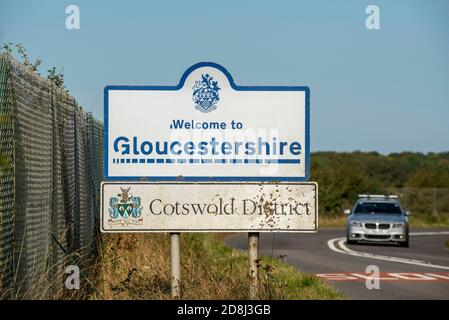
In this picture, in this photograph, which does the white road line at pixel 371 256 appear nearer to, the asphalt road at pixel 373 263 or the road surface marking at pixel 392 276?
the asphalt road at pixel 373 263

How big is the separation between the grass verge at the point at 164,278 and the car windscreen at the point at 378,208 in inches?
590

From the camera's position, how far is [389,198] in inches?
1235

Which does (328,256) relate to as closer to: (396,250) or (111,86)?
(396,250)

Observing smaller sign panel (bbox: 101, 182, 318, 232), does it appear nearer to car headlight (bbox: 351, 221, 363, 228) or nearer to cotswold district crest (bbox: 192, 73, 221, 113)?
cotswold district crest (bbox: 192, 73, 221, 113)

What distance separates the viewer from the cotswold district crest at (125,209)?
907 centimetres

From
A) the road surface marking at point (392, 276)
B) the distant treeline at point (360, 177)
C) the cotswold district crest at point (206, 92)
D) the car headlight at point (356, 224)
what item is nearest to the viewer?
the cotswold district crest at point (206, 92)

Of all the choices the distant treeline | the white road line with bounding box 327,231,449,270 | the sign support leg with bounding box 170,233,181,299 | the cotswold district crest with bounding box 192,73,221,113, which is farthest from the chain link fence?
the distant treeline

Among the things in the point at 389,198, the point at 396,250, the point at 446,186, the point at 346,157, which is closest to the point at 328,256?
the point at 396,250

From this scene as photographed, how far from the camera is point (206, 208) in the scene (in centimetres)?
909

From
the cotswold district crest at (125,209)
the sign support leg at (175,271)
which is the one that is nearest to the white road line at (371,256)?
the sign support leg at (175,271)

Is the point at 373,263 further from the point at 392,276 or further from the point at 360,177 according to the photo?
the point at 360,177

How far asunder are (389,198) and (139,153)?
23.0m

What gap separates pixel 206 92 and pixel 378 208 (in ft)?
70.7

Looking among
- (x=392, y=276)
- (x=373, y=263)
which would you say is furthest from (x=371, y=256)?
(x=392, y=276)
